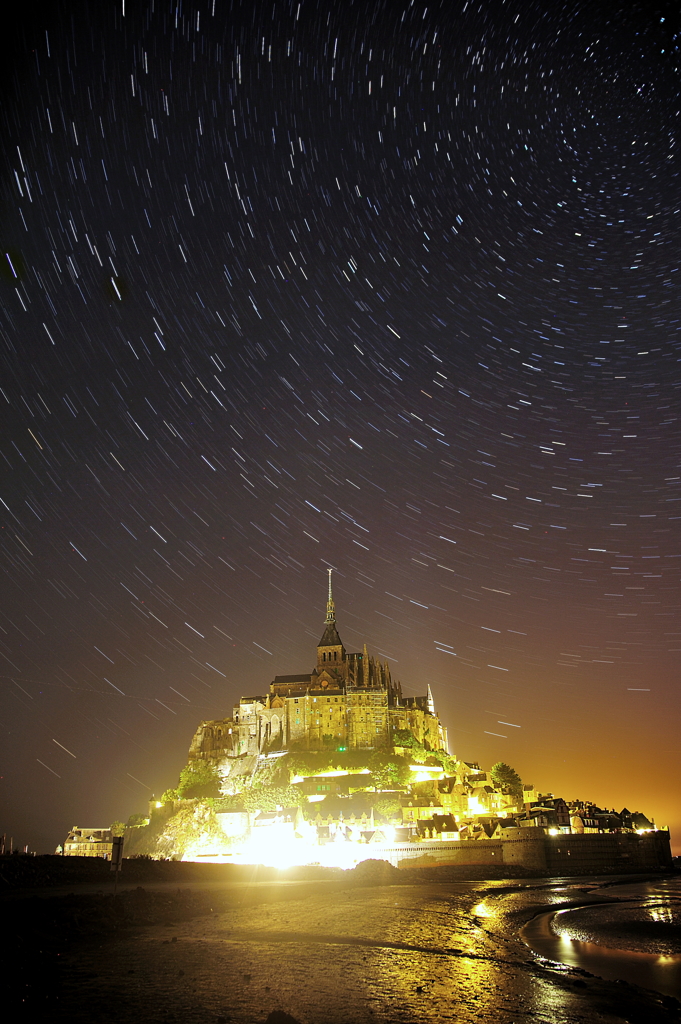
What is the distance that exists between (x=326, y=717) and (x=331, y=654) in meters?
18.1

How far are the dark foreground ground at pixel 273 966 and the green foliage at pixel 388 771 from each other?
199 feet

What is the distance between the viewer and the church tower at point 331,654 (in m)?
124

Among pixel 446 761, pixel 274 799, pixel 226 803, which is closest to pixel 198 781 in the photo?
pixel 226 803

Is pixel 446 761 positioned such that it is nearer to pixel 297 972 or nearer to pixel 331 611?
pixel 331 611

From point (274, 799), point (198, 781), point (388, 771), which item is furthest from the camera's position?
point (198, 781)

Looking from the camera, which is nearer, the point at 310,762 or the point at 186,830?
the point at 186,830

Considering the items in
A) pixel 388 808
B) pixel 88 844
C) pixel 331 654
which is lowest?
pixel 88 844

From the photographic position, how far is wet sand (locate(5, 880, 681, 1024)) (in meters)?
14.1

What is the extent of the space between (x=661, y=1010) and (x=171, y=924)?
65.2ft

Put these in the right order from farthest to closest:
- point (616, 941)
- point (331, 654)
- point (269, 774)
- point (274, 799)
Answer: point (331, 654) → point (269, 774) → point (274, 799) → point (616, 941)

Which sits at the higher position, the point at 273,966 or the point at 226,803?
the point at 226,803

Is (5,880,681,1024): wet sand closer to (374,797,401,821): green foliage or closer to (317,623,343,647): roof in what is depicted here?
(374,797,401,821): green foliage

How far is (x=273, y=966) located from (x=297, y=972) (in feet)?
3.67

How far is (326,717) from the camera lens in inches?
4459
